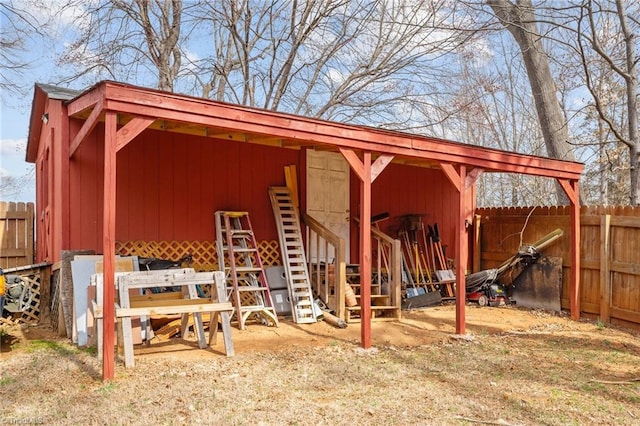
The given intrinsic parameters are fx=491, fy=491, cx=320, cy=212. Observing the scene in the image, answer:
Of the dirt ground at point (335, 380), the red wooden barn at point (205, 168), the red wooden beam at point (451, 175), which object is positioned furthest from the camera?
the red wooden beam at point (451, 175)

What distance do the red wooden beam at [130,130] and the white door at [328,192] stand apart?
3.69 meters

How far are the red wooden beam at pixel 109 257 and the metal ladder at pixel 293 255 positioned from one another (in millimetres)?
2983

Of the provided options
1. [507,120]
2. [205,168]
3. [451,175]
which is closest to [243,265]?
[205,168]

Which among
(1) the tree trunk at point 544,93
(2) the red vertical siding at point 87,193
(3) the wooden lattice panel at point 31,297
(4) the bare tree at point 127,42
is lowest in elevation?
(3) the wooden lattice panel at point 31,297

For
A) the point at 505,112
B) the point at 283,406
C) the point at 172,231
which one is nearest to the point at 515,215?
the point at 172,231

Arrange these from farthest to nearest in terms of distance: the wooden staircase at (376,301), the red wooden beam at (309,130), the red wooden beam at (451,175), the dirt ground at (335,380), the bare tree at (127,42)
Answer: the bare tree at (127,42) → the wooden staircase at (376,301) → the red wooden beam at (451,175) → the red wooden beam at (309,130) → the dirt ground at (335,380)

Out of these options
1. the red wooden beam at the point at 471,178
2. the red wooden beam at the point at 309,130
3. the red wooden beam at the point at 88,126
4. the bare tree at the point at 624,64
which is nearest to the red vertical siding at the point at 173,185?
the red wooden beam at the point at 88,126

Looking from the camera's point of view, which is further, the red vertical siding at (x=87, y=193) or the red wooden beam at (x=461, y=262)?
the red wooden beam at (x=461, y=262)

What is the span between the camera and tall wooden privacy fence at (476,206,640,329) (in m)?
6.69

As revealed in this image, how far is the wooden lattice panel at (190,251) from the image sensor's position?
6289 mm

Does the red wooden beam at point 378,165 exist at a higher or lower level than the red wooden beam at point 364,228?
higher

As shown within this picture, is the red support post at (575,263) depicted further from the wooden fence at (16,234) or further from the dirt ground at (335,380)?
the wooden fence at (16,234)

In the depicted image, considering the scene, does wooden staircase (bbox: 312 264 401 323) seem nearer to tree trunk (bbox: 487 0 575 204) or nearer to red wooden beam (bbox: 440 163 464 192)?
red wooden beam (bbox: 440 163 464 192)

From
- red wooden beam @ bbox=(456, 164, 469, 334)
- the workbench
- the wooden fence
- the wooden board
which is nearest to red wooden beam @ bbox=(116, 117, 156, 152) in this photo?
the workbench
